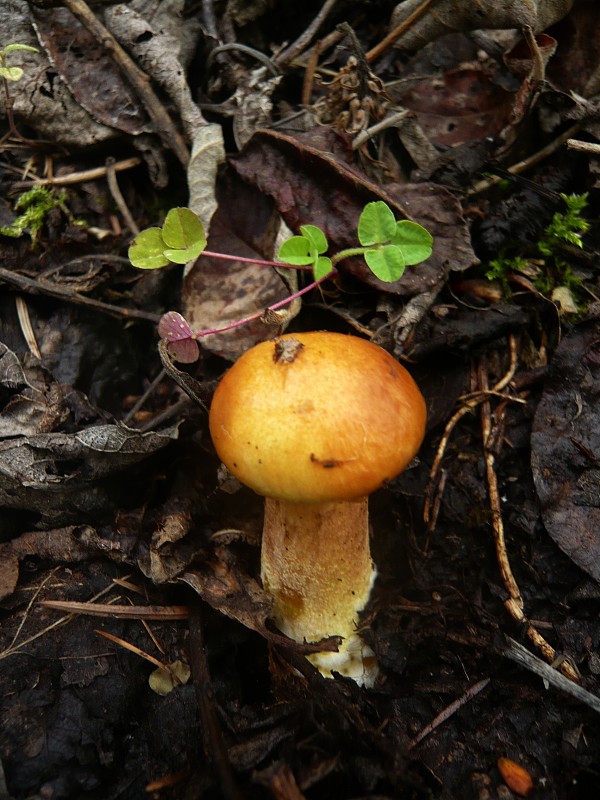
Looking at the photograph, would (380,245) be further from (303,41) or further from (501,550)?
(303,41)

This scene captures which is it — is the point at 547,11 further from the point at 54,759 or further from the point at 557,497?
the point at 54,759

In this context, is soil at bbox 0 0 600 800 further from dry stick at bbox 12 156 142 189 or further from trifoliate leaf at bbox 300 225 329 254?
trifoliate leaf at bbox 300 225 329 254

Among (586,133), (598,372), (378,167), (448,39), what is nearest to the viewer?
(598,372)

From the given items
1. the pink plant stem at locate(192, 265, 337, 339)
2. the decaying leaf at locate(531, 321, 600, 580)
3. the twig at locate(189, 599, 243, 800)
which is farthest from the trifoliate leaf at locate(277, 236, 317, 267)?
the twig at locate(189, 599, 243, 800)

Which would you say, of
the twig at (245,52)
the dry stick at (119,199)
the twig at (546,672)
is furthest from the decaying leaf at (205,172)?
the twig at (546,672)

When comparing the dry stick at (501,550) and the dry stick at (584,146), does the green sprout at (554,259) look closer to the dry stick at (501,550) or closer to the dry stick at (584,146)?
the dry stick at (584,146)

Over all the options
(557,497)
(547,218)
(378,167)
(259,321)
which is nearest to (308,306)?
(259,321)
